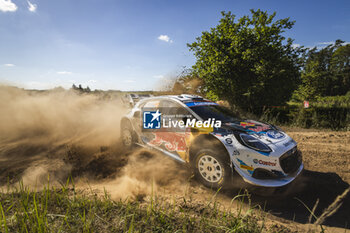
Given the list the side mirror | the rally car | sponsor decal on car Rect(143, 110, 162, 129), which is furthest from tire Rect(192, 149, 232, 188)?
the side mirror

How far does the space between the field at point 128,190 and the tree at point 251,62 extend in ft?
18.4

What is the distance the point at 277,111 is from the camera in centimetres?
929

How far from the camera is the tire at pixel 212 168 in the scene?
2867mm

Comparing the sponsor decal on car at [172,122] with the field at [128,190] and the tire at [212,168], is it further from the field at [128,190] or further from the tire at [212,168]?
the field at [128,190]

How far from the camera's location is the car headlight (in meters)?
2.76

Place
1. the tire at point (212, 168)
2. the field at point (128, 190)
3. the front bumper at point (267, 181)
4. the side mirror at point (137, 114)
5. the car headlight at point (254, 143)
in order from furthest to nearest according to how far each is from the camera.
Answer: the side mirror at point (137, 114) < the tire at point (212, 168) < the car headlight at point (254, 143) < the front bumper at point (267, 181) < the field at point (128, 190)

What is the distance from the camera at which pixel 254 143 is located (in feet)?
9.34

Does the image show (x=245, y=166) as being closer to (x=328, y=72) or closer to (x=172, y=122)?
(x=172, y=122)

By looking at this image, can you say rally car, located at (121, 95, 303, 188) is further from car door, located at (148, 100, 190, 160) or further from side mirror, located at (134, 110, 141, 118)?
side mirror, located at (134, 110, 141, 118)

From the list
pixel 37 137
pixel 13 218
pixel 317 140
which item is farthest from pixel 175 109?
pixel 37 137

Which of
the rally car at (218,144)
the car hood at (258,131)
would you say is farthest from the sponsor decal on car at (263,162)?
the car hood at (258,131)

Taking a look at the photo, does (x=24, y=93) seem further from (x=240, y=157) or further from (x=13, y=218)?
(x=240, y=157)

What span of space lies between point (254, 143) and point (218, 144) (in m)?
0.61

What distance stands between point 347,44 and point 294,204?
7306 centimetres
